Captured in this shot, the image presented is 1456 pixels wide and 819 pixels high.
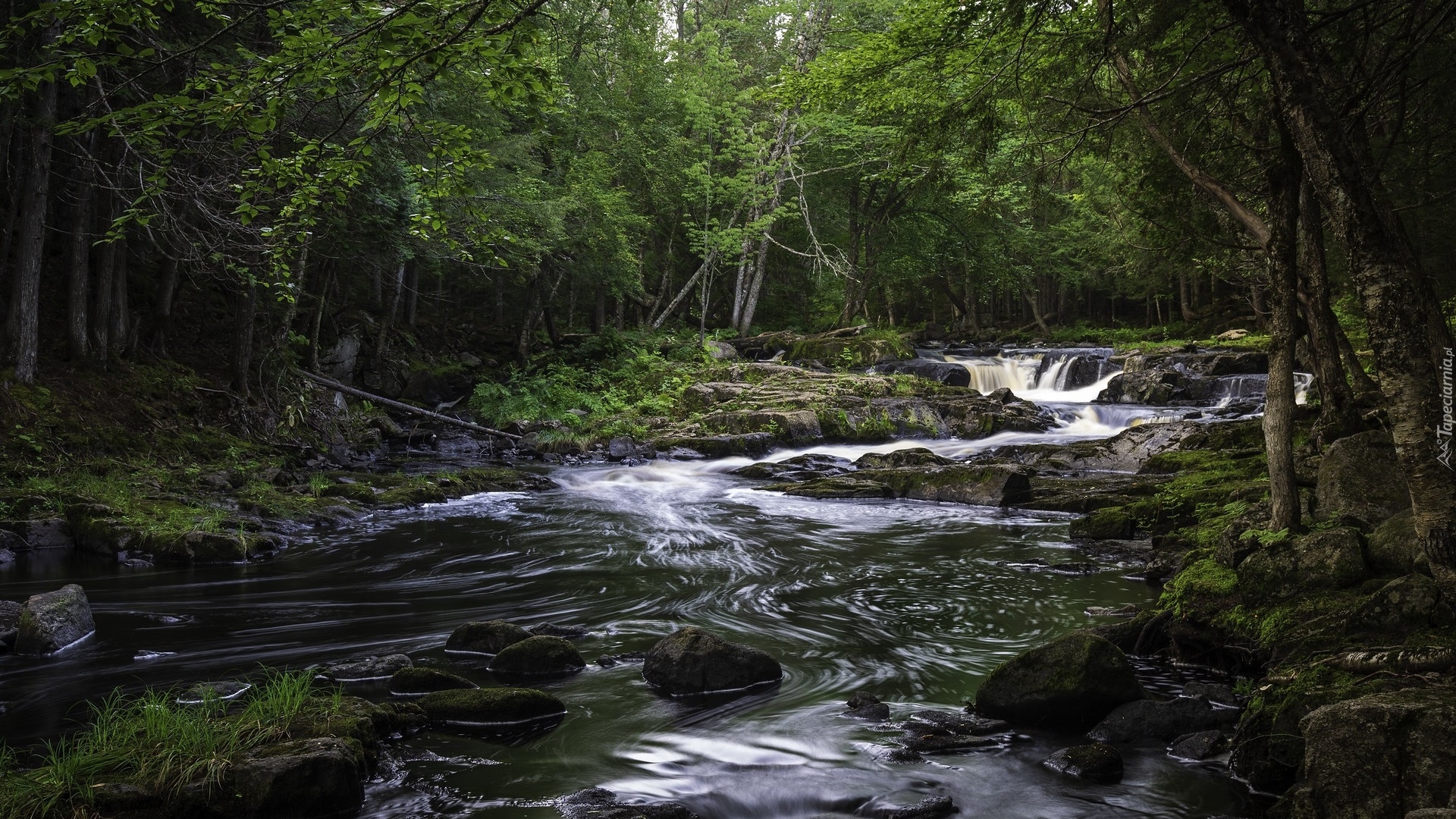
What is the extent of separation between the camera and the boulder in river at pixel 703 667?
6.18 metres

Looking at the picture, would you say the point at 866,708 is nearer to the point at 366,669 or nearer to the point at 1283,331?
the point at 366,669

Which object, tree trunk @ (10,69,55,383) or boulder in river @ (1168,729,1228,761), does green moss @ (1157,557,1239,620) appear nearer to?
boulder in river @ (1168,729,1228,761)

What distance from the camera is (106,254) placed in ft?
47.8

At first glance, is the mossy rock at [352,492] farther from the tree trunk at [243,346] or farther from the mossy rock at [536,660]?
the mossy rock at [536,660]

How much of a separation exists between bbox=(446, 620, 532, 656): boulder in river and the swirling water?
0.52 ft

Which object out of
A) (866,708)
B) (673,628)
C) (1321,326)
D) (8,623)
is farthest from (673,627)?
(1321,326)

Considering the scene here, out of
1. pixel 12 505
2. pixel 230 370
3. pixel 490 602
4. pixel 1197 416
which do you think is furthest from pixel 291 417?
pixel 1197 416

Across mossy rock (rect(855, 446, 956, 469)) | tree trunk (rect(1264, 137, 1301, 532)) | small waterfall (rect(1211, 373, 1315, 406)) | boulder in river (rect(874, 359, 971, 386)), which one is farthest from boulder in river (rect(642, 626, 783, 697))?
boulder in river (rect(874, 359, 971, 386))

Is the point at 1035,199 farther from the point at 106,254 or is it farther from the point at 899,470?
the point at 106,254

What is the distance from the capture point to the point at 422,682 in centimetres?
591

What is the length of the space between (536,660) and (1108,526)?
7879 mm

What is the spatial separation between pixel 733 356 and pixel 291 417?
15.2 m

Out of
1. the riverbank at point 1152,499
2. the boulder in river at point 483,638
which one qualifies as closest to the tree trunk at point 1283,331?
the riverbank at point 1152,499

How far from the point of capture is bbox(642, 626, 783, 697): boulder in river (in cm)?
618
